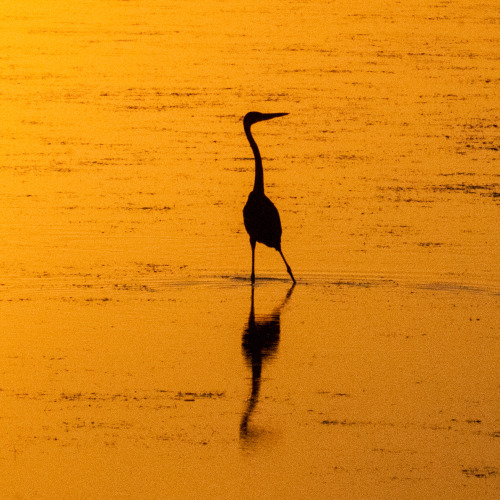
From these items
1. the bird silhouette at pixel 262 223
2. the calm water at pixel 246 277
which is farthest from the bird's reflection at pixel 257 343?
the bird silhouette at pixel 262 223

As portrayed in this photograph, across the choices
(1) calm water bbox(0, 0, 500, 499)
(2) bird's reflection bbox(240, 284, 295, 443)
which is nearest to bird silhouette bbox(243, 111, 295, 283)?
(1) calm water bbox(0, 0, 500, 499)

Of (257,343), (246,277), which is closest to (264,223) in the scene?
(246,277)

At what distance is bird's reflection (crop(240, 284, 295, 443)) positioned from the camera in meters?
9.40

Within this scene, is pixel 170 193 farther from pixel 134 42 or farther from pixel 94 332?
pixel 134 42

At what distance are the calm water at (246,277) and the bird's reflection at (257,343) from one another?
0.9 inches

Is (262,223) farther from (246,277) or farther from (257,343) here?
(257,343)

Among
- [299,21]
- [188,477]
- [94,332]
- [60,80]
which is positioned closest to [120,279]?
[94,332]

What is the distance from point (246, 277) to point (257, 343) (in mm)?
2354

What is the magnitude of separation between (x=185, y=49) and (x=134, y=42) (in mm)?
1393

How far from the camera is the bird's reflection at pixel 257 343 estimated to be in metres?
9.40

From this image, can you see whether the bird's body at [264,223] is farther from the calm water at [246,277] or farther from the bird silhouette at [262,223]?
the calm water at [246,277]

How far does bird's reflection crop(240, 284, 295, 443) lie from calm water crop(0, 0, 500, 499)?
2 centimetres

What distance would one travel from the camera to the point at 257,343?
10.9 m

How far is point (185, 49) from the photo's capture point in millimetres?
28000
